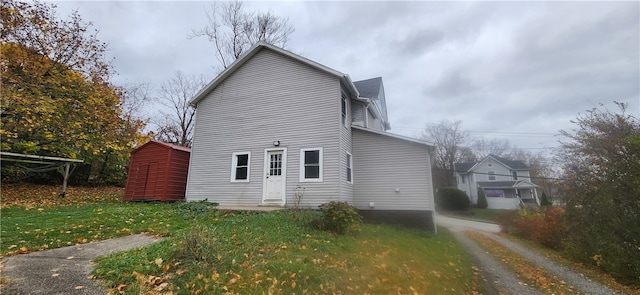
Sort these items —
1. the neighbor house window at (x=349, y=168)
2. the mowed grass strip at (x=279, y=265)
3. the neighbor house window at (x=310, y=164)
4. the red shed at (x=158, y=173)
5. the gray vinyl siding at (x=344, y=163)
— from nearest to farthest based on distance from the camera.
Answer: the mowed grass strip at (x=279, y=265) < the gray vinyl siding at (x=344, y=163) < the neighbor house window at (x=310, y=164) < the neighbor house window at (x=349, y=168) < the red shed at (x=158, y=173)

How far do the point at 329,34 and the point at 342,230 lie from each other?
1474cm

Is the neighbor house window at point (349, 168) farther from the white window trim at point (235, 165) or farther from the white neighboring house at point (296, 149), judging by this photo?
the white window trim at point (235, 165)

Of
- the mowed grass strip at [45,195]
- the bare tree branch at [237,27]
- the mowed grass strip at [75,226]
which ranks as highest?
the bare tree branch at [237,27]

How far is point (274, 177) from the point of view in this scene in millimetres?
11078

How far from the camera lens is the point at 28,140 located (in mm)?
13828

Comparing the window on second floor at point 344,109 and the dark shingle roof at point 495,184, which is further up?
the window on second floor at point 344,109

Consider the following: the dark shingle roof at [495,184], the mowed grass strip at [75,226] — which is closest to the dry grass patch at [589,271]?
the mowed grass strip at [75,226]

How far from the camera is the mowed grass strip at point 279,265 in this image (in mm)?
3760

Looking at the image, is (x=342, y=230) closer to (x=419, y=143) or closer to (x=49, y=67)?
(x=419, y=143)

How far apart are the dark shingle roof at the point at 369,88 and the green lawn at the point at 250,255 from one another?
9.26m

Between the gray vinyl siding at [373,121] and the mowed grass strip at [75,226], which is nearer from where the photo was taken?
the mowed grass strip at [75,226]

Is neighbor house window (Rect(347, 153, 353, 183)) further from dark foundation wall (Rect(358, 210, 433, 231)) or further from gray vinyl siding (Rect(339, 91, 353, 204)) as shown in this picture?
dark foundation wall (Rect(358, 210, 433, 231))

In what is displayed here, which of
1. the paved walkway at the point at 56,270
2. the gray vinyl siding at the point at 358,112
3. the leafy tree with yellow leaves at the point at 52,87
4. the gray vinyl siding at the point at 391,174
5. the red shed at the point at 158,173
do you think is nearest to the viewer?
the paved walkway at the point at 56,270

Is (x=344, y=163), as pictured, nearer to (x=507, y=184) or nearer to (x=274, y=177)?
(x=274, y=177)
